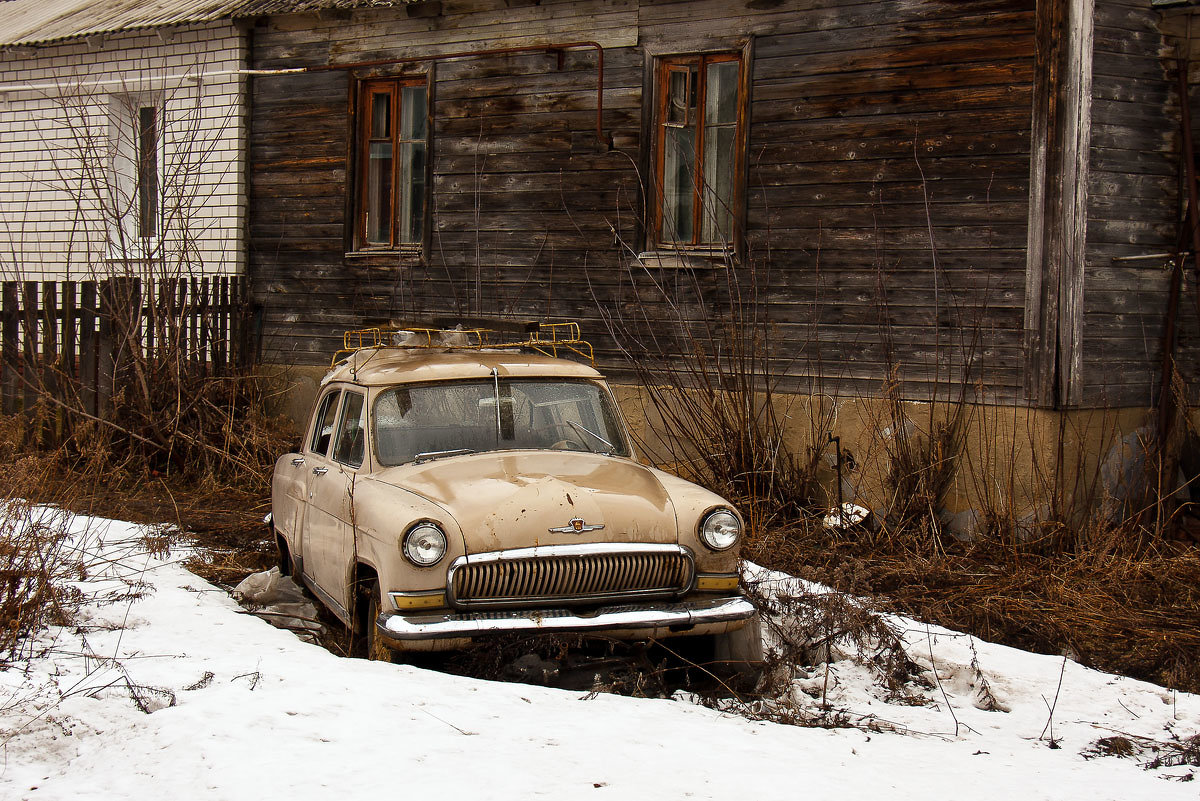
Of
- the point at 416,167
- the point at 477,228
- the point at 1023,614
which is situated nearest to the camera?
the point at 1023,614

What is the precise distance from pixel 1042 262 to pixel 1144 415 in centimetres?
149

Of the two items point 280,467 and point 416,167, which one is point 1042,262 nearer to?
point 280,467

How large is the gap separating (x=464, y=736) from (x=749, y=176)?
6.51 meters

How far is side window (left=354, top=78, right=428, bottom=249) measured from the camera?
11.7 m

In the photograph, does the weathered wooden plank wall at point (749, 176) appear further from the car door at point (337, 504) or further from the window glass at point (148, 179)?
the car door at point (337, 504)

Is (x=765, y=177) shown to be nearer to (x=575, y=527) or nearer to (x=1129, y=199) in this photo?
(x=1129, y=199)

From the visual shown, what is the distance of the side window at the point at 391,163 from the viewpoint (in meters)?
11.7

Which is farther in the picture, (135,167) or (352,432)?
(135,167)

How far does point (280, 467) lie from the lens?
701 centimetres

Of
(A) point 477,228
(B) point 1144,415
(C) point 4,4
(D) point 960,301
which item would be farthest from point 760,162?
(C) point 4,4

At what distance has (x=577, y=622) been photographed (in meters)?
4.76

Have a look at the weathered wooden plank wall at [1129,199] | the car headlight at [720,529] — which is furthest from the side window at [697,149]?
the car headlight at [720,529]

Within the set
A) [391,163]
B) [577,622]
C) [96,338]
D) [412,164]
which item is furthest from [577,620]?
[391,163]

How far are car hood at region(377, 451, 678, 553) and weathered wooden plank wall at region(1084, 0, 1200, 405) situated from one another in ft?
14.6
